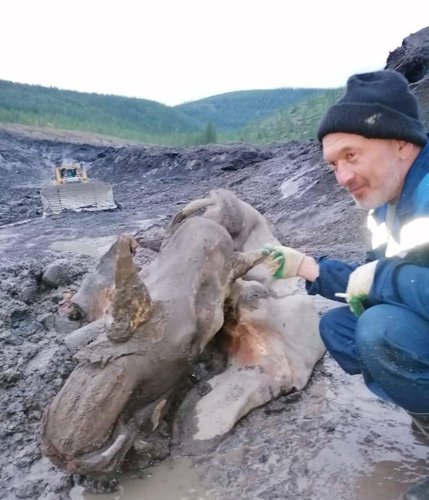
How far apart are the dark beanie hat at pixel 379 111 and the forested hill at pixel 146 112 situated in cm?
2452

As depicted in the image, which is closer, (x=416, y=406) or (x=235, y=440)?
(x=416, y=406)

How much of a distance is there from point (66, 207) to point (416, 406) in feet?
37.9

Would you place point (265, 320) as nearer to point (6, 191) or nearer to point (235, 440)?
point (235, 440)

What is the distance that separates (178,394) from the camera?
2.63 meters

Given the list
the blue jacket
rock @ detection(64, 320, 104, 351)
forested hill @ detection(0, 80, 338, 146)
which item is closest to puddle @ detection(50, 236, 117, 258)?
rock @ detection(64, 320, 104, 351)

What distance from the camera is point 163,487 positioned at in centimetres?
219

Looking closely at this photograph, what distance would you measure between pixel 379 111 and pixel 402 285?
59cm

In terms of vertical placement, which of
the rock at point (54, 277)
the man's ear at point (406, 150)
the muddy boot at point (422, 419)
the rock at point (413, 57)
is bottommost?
the rock at point (54, 277)

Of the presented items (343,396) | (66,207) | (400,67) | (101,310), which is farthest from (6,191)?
(343,396)

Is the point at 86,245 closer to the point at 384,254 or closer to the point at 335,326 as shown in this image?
the point at 335,326

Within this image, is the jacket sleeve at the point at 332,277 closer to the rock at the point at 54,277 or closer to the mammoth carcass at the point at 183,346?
the mammoth carcass at the point at 183,346

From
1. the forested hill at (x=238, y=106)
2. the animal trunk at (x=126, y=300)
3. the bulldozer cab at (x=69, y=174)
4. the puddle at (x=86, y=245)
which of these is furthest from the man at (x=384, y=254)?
the forested hill at (x=238, y=106)

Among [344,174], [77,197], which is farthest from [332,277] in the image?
[77,197]

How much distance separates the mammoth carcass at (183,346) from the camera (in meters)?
2.18
